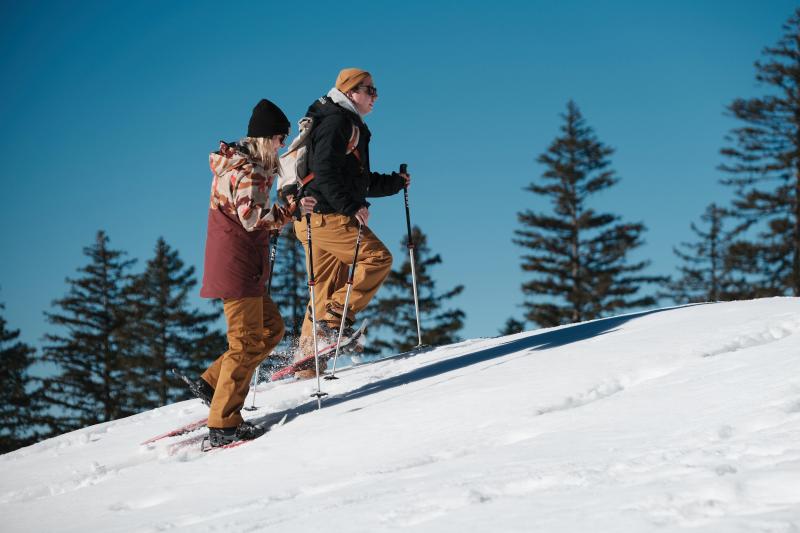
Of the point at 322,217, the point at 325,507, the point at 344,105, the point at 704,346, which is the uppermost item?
the point at 344,105

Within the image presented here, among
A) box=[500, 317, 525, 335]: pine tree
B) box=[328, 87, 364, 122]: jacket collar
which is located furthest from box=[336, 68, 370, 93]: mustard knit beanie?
box=[500, 317, 525, 335]: pine tree

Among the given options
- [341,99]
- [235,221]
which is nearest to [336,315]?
[235,221]

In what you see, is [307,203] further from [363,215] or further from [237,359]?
[237,359]

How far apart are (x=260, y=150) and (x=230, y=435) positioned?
2330 millimetres

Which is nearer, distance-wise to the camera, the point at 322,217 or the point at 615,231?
the point at 322,217

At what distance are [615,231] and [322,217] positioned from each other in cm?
2580

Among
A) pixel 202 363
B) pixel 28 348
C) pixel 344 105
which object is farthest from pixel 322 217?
pixel 28 348

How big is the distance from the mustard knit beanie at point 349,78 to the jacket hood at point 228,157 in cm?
153

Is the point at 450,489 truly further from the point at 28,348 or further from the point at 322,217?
Answer: the point at 28,348

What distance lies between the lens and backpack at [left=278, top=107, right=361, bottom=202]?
23.0 ft

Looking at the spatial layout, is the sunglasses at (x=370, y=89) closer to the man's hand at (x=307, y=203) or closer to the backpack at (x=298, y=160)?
the backpack at (x=298, y=160)

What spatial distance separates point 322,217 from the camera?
23.9 ft

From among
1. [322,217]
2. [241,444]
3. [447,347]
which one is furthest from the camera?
[447,347]

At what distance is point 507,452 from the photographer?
4.24 meters
